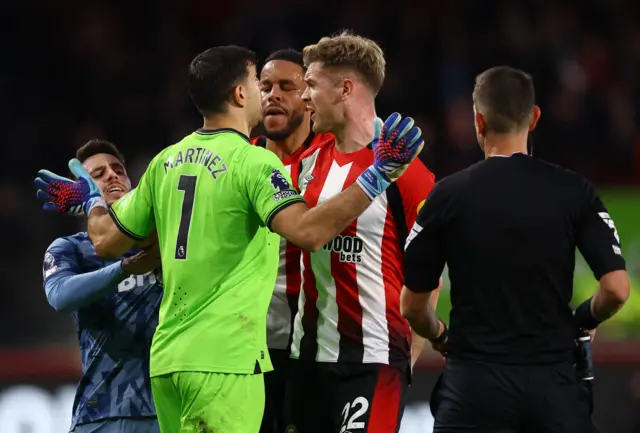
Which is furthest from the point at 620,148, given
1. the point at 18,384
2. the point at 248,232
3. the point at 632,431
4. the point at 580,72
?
the point at 248,232

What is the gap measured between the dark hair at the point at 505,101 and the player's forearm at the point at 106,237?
1.73 metres

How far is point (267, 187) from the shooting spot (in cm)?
480

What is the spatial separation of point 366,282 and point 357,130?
77 cm

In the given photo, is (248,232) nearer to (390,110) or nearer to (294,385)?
(294,385)

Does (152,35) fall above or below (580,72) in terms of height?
above

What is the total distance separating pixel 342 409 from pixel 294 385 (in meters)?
0.32

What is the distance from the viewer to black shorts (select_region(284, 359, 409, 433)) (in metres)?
5.44

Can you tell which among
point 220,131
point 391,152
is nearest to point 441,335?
point 391,152

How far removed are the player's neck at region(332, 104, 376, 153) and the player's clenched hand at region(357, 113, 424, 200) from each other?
874 millimetres

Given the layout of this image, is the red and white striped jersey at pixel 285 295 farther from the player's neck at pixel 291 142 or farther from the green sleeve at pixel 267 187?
the green sleeve at pixel 267 187

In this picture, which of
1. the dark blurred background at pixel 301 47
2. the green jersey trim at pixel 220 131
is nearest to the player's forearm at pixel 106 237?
the green jersey trim at pixel 220 131

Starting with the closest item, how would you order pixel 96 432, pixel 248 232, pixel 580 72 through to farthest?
pixel 248 232, pixel 96 432, pixel 580 72

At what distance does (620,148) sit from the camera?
44.8 ft

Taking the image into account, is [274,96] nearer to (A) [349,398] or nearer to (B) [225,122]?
(B) [225,122]
